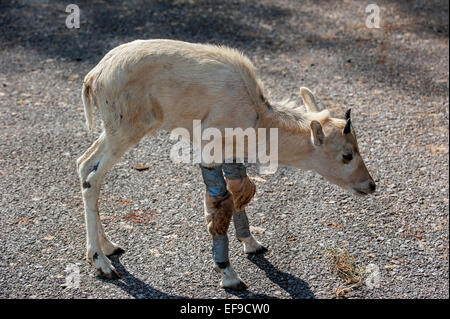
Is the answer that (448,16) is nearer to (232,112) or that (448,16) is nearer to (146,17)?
(146,17)

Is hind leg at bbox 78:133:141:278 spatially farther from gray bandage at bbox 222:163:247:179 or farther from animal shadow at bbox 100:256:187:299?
gray bandage at bbox 222:163:247:179

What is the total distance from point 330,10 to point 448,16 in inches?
93.1

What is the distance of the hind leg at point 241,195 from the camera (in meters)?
5.59

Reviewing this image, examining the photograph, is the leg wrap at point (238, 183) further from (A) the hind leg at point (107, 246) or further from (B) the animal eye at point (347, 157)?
(A) the hind leg at point (107, 246)

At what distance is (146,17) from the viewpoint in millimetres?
11203

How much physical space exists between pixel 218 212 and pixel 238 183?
1.33 feet

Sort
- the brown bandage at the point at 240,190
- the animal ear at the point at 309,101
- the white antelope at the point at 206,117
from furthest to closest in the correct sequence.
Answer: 1. the animal ear at the point at 309,101
2. the brown bandage at the point at 240,190
3. the white antelope at the point at 206,117

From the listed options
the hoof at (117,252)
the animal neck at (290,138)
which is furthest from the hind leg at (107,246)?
the animal neck at (290,138)

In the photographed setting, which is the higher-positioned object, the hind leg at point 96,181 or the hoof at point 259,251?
the hind leg at point 96,181

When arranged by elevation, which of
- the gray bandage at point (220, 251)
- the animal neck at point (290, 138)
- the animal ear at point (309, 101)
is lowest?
the gray bandage at point (220, 251)

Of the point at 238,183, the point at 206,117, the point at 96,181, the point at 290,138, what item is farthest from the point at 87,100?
the point at 290,138

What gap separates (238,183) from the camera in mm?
5602

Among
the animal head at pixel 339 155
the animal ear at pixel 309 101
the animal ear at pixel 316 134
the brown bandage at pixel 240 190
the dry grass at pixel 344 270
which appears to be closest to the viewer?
the animal ear at pixel 316 134

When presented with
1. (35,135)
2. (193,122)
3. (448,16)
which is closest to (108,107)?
(193,122)
